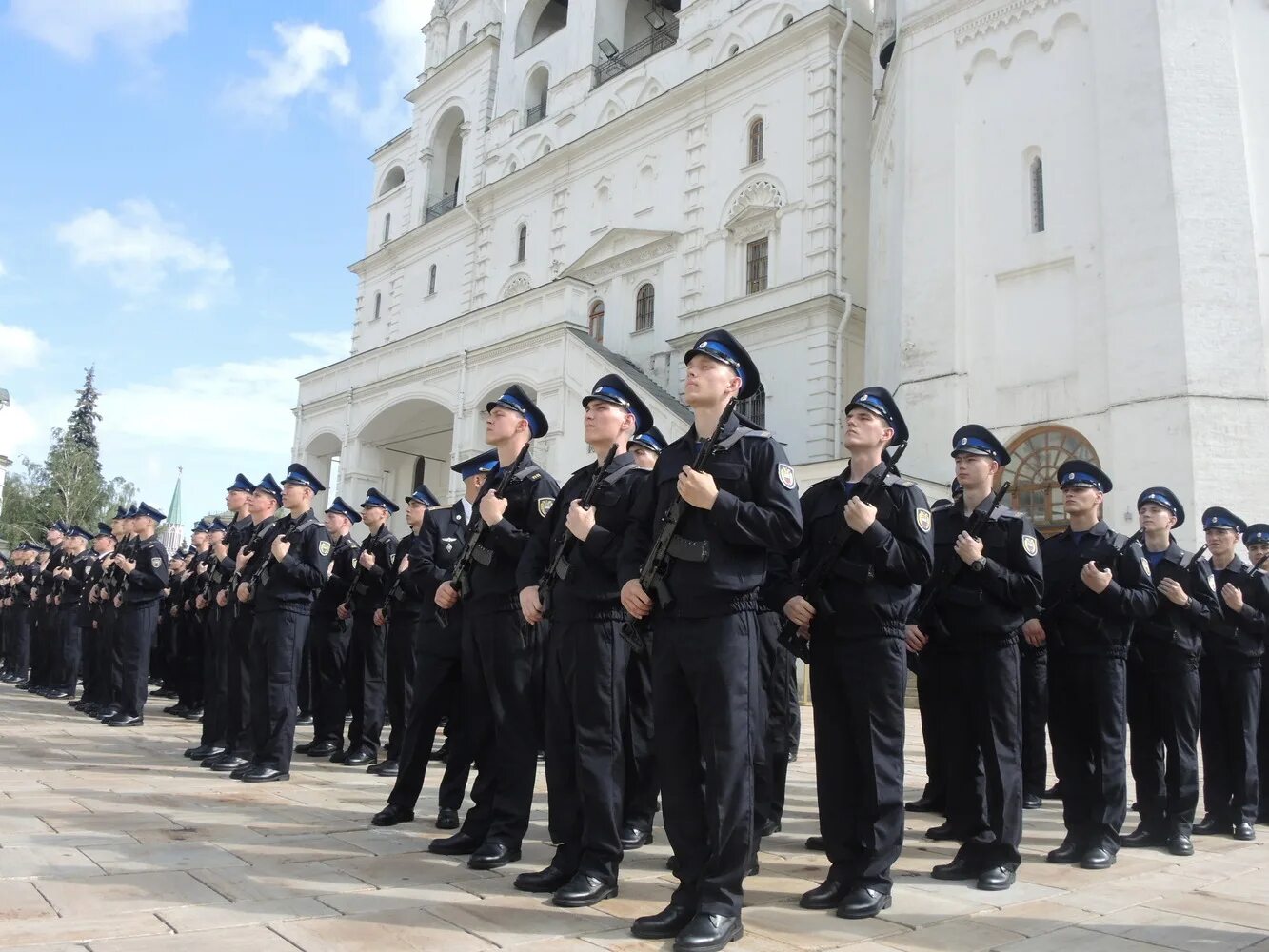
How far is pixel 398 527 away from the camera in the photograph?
33062mm

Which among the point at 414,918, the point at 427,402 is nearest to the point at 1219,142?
the point at 414,918

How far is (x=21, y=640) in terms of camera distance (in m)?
16.4

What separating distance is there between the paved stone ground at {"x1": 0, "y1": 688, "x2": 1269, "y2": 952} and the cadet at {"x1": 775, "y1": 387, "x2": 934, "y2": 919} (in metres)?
0.27

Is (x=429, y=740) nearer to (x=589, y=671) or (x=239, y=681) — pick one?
(x=589, y=671)

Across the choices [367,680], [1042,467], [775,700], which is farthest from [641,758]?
[1042,467]

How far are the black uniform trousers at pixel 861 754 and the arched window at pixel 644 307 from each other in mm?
22435

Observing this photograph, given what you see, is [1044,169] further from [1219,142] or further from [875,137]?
[875,137]

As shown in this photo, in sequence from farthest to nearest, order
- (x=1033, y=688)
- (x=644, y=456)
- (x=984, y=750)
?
1. (x=1033, y=688)
2. (x=644, y=456)
3. (x=984, y=750)

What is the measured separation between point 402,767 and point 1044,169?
16.0 m

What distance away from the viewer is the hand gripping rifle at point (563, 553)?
459cm

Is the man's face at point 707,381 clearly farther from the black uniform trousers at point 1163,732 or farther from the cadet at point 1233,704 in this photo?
the cadet at point 1233,704

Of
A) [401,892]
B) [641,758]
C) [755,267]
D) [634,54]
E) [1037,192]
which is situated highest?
[634,54]

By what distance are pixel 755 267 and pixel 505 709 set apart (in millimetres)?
20648

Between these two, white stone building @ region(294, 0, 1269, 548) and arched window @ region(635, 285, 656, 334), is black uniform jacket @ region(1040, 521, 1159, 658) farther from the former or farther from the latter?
arched window @ region(635, 285, 656, 334)
